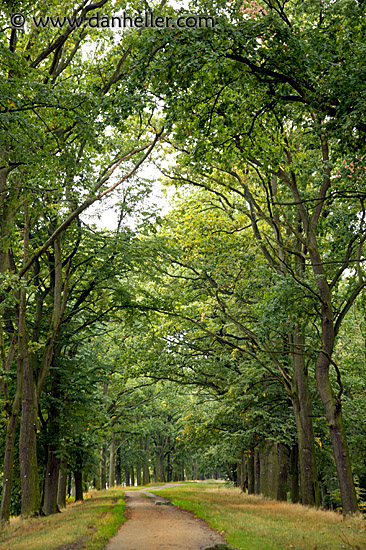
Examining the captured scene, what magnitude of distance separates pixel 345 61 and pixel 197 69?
2.32m

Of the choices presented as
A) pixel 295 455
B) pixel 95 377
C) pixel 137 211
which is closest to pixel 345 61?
pixel 137 211

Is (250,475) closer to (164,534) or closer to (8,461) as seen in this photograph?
(8,461)

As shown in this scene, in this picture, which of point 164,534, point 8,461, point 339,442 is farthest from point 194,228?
point 164,534

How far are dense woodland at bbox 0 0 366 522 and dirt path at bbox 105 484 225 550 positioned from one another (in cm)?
383

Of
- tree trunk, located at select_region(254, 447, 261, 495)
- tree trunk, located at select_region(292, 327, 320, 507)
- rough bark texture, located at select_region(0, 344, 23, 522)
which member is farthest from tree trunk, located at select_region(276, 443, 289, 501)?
rough bark texture, located at select_region(0, 344, 23, 522)

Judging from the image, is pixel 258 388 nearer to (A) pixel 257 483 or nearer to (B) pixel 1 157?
(A) pixel 257 483

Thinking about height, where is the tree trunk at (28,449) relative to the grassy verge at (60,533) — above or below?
above

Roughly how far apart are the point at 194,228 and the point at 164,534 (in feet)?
36.4

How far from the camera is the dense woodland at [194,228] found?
24.5ft

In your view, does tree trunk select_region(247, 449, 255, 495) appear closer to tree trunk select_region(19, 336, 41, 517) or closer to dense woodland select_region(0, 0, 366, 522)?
dense woodland select_region(0, 0, 366, 522)

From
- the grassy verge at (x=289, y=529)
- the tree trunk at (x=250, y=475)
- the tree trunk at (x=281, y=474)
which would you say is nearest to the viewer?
the grassy verge at (x=289, y=529)

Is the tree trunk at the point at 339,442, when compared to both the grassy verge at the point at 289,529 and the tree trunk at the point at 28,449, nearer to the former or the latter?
the grassy verge at the point at 289,529

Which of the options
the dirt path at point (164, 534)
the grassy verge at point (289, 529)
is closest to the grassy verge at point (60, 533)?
the dirt path at point (164, 534)

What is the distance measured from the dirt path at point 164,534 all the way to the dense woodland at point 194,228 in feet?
12.6
